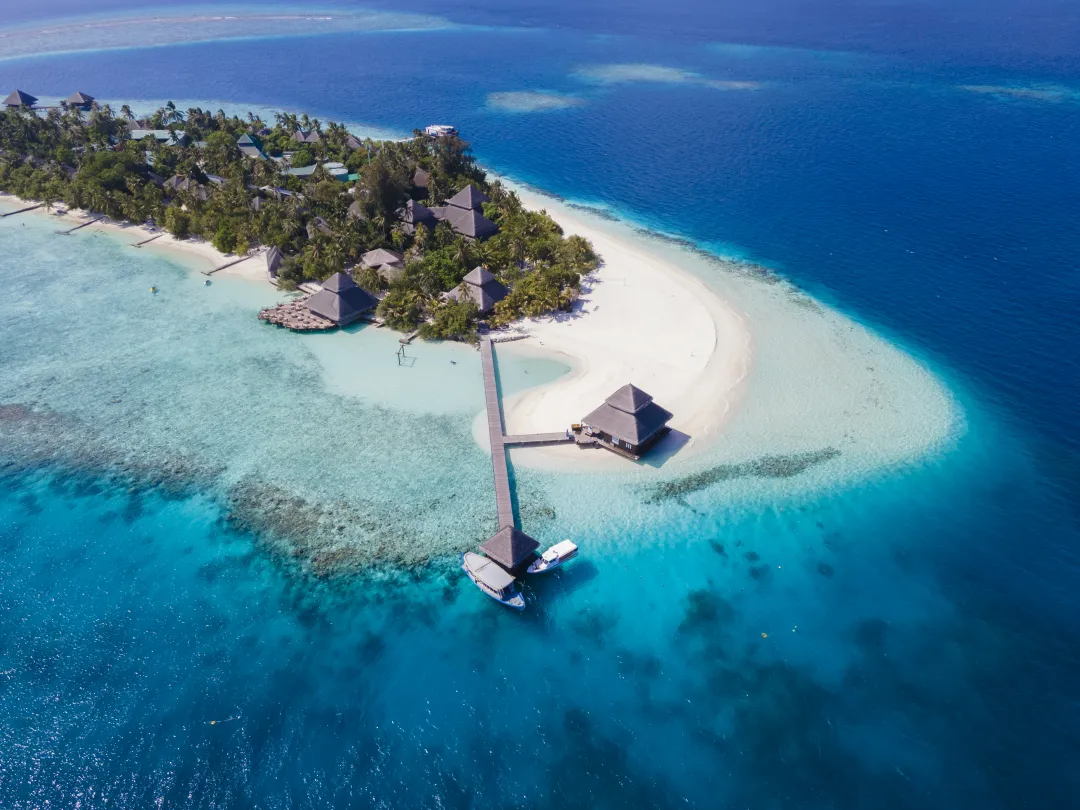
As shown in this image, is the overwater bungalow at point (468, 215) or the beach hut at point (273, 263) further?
the overwater bungalow at point (468, 215)

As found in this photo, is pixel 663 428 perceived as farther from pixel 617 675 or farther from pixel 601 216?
pixel 601 216

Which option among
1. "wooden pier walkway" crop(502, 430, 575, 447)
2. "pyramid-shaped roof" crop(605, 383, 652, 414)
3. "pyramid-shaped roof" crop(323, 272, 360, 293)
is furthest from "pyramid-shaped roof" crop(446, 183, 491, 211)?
"pyramid-shaped roof" crop(605, 383, 652, 414)

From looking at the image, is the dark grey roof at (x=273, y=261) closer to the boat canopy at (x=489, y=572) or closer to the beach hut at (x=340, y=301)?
the beach hut at (x=340, y=301)

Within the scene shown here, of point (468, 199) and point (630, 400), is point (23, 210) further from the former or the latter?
point (630, 400)

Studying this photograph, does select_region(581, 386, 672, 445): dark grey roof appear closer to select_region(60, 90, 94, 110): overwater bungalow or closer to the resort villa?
the resort villa

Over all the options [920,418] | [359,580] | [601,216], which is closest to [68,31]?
[601,216]

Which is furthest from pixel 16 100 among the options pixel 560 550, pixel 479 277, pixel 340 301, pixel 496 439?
pixel 560 550

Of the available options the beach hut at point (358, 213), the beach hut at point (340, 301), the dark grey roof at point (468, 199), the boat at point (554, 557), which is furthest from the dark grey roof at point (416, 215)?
the boat at point (554, 557)
